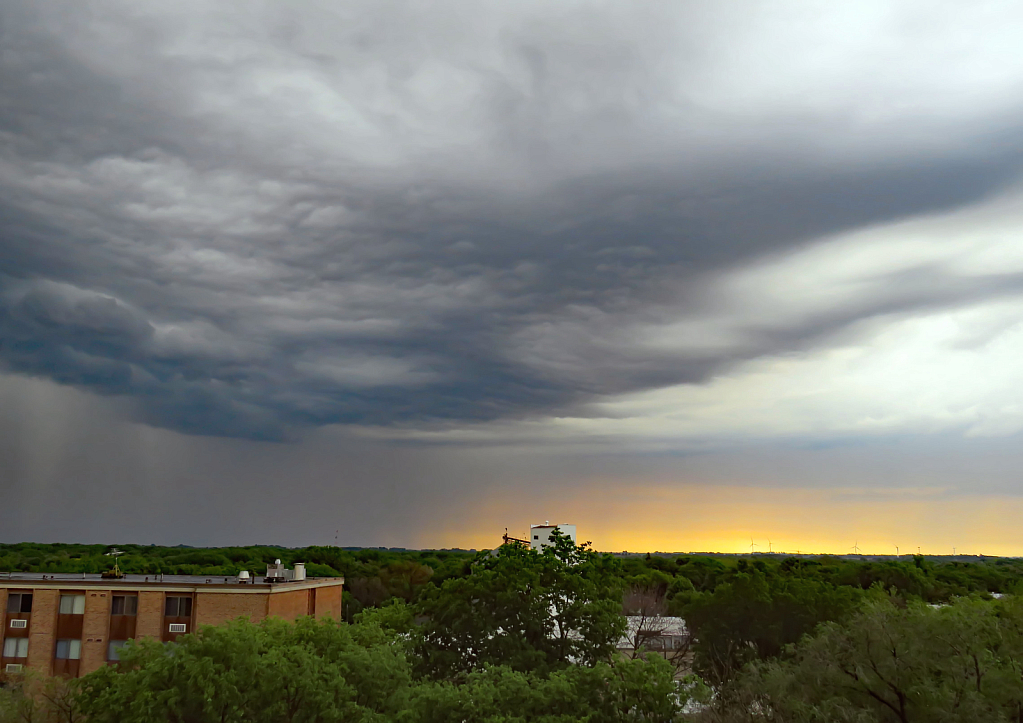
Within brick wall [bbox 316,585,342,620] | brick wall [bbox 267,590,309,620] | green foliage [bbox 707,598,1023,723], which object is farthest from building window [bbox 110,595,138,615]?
green foliage [bbox 707,598,1023,723]

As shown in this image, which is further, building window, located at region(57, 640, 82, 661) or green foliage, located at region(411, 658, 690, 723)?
building window, located at region(57, 640, 82, 661)

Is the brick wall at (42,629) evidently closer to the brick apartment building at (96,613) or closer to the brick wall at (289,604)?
the brick apartment building at (96,613)

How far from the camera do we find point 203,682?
29531 millimetres

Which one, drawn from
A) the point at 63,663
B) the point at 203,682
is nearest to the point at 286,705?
the point at 203,682

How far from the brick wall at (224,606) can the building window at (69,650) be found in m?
9.13

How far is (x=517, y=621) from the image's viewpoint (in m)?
41.3

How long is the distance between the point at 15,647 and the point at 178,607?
502 inches

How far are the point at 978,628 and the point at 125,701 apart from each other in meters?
36.5

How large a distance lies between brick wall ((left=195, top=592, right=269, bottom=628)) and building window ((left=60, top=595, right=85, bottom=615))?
889 cm

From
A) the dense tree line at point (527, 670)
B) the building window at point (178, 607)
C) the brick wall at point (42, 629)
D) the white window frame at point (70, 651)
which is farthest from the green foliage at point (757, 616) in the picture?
the brick wall at point (42, 629)

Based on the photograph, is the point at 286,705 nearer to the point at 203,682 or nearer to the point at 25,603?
the point at 203,682

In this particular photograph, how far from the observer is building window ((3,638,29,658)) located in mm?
59500

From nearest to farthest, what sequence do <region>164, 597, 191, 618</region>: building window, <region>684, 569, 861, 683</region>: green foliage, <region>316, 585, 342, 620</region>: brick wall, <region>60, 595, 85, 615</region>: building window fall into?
<region>684, 569, 861, 683</region>: green foliage
<region>164, 597, 191, 618</region>: building window
<region>60, 595, 85, 615</region>: building window
<region>316, 585, 342, 620</region>: brick wall

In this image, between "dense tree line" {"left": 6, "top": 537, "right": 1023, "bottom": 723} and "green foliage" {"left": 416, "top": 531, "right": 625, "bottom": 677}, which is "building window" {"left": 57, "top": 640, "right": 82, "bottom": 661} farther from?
"green foliage" {"left": 416, "top": 531, "right": 625, "bottom": 677}
